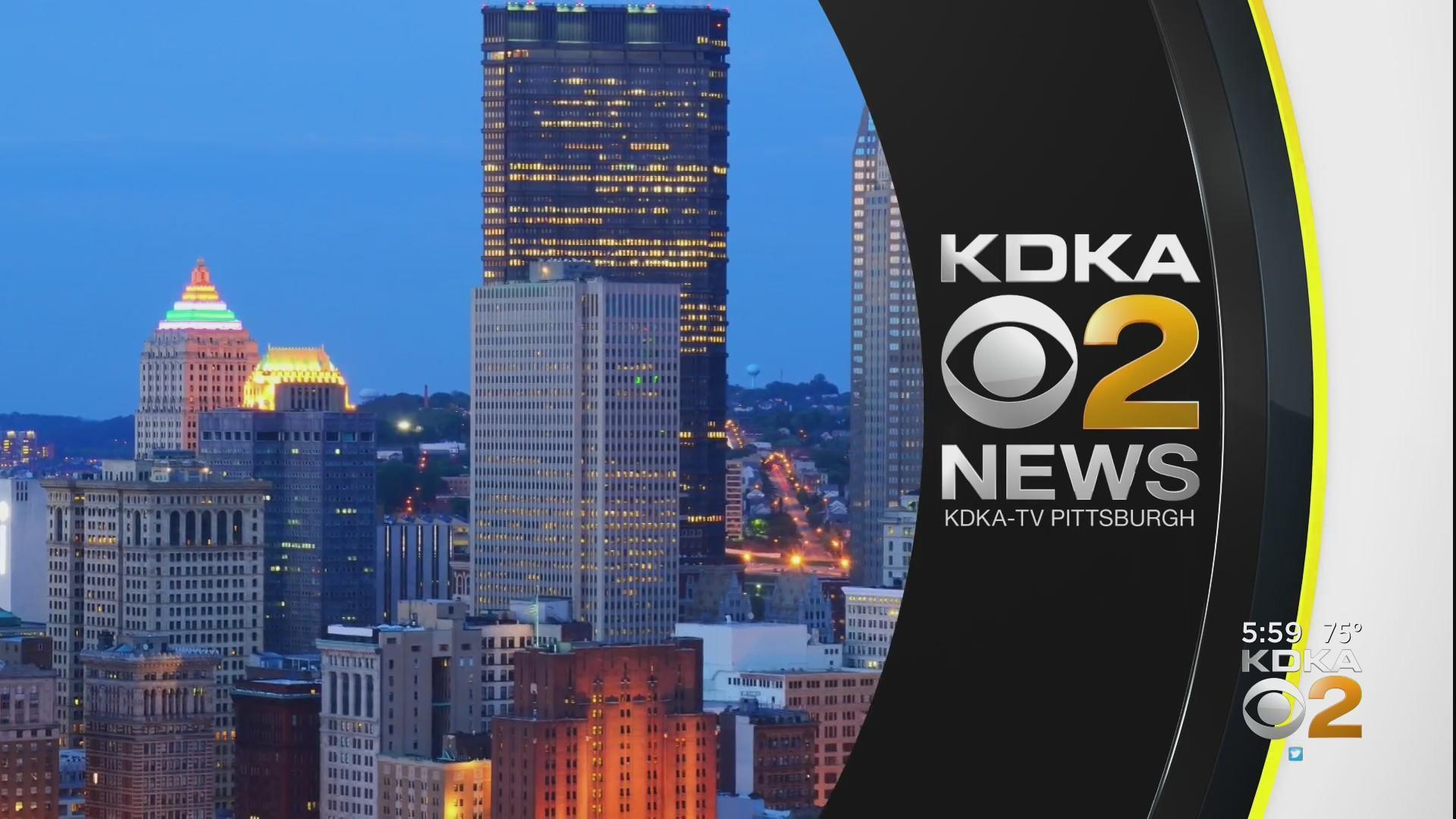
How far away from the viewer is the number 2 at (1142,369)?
204cm

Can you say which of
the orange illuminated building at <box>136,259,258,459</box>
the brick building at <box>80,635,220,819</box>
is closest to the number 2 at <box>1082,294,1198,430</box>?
the brick building at <box>80,635,220,819</box>

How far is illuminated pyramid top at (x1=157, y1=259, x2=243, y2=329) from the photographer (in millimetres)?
16656

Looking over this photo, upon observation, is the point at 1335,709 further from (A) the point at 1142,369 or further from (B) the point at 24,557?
(B) the point at 24,557

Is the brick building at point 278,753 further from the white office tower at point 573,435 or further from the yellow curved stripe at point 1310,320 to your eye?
the yellow curved stripe at point 1310,320

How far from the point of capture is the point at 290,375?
16906mm

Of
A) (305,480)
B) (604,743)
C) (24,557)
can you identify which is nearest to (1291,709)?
(604,743)

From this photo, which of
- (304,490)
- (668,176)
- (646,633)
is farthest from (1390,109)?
(668,176)

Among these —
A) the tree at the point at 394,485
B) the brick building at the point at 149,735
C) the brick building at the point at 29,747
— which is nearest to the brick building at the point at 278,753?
the brick building at the point at 149,735

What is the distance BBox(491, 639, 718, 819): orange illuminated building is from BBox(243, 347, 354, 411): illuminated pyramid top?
19.2ft

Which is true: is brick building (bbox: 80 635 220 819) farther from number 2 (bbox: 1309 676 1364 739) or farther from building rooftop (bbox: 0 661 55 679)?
number 2 (bbox: 1309 676 1364 739)

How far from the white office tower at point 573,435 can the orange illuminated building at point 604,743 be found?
3985 mm

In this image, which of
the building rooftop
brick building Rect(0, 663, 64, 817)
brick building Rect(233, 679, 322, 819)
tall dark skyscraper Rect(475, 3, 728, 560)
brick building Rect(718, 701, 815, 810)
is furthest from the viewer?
tall dark skyscraper Rect(475, 3, 728, 560)

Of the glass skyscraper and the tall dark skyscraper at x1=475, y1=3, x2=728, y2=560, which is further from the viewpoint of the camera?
the tall dark skyscraper at x1=475, y1=3, x2=728, y2=560

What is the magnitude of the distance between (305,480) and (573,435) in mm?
1766
